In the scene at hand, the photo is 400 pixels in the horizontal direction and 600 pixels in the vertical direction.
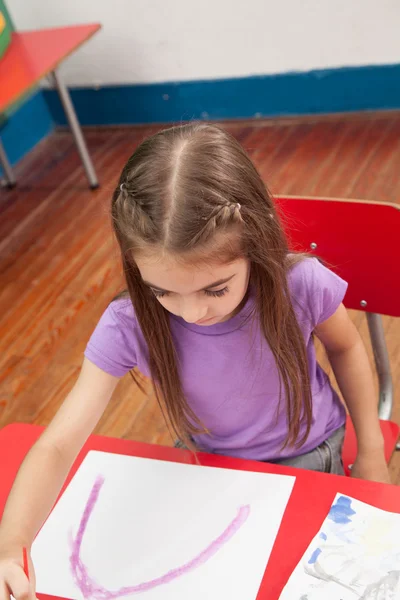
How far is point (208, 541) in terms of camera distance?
2.70ft

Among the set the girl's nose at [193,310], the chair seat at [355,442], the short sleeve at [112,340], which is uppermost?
the girl's nose at [193,310]

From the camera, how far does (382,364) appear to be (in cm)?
120

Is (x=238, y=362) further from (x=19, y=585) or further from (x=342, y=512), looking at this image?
(x=19, y=585)

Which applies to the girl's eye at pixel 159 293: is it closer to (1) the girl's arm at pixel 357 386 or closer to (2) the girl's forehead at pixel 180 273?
(2) the girl's forehead at pixel 180 273

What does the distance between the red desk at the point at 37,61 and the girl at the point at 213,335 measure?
1.56 m

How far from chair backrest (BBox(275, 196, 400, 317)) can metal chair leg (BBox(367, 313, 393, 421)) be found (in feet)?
0.20

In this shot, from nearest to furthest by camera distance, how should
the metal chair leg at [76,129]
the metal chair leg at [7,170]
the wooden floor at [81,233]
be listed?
the wooden floor at [81,233], the metal chair leg at [76,129], the metal chair leg at [7,170]

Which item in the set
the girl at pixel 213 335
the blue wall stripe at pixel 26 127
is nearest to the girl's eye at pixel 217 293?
the girl at pixel 213 335

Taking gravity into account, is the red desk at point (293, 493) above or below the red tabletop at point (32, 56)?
below

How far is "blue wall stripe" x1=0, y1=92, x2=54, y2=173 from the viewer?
3.30m

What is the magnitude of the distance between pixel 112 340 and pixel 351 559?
0.42 meters

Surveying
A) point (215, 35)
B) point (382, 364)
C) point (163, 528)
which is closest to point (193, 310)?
point (163, 528)

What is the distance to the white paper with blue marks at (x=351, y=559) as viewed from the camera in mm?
722

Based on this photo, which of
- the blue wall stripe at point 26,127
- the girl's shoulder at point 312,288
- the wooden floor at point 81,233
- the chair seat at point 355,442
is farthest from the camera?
the blue wall stripe at point 26,127
